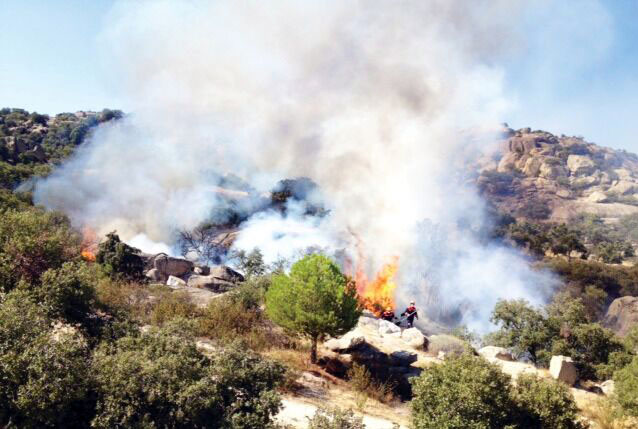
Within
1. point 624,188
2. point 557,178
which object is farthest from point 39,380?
point 624,188

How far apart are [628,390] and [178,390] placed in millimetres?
10001

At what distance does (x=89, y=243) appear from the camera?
33.1 meters

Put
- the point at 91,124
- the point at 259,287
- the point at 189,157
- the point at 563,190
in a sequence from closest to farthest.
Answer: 1. the point at 259,287
2. the point at 189,157
3. the point at 91,124
4. the point at 563,190

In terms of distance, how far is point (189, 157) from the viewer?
53.4m

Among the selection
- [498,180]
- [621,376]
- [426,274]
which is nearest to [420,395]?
→ [621,376]

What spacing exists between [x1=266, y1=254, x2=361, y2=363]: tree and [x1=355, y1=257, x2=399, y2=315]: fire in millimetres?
13578

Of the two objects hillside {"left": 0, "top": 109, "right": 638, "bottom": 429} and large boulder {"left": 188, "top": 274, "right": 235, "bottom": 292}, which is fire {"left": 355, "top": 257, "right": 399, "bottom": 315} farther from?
large boulder {"left": 188, "top": 274, "right": 235, "bottom": 292}

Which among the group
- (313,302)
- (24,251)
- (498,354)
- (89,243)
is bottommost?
(24,251)

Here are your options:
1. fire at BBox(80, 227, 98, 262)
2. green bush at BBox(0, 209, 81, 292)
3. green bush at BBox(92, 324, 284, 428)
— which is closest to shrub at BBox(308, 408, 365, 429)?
green bush at BBox(92, 324, 284, 428)

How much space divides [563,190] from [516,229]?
4310 centimetres

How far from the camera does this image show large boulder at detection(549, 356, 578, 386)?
1586cm

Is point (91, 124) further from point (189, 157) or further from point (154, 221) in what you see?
point (154, 221)

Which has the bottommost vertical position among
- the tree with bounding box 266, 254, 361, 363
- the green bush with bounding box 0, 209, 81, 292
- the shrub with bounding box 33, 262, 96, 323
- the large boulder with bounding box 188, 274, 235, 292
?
the shrub with bounding box 33, 262, 96, 323

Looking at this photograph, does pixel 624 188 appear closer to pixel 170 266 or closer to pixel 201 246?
pixel 201 246
